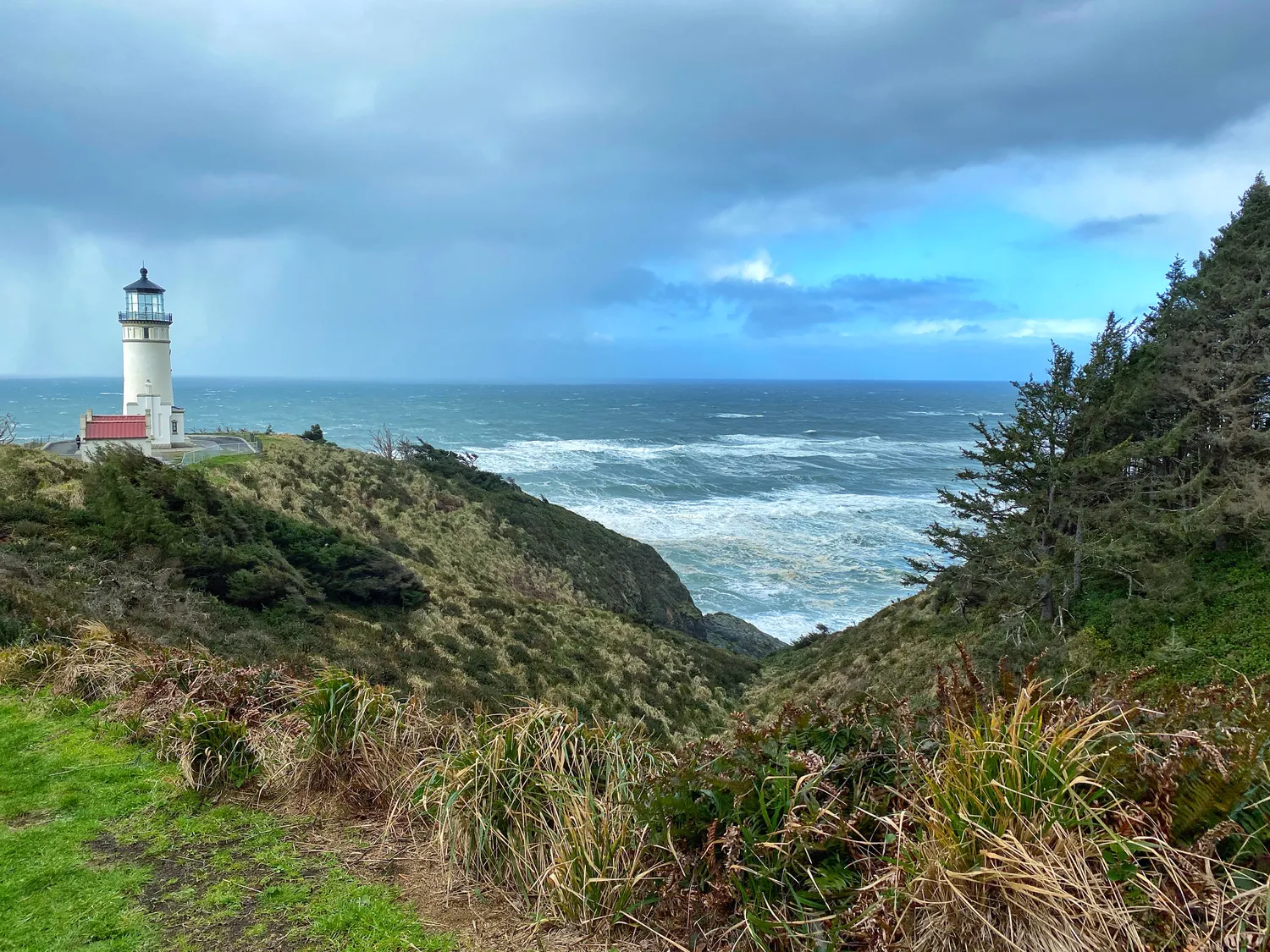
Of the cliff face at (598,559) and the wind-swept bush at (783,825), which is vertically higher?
the wind-swept bush at (783,825)

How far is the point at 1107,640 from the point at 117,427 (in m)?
34.4

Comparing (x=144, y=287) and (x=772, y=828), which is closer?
(x=772, y=828)

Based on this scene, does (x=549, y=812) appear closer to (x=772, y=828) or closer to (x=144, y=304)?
(x=772, y=828)

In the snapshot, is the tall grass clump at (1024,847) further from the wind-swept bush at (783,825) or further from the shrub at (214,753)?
the shrub at (214,753)

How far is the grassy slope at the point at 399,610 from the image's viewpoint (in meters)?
11.5

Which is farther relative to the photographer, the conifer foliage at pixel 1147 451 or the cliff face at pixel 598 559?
the cliff face at pixel 598 559

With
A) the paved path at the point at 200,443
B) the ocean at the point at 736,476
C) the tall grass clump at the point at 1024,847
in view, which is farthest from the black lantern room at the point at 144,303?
the tall grass clump at the point at 1024,847

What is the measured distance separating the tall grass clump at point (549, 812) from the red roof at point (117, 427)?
30234 millimetres

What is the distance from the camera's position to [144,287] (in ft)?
104

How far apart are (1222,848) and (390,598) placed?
19351 mm

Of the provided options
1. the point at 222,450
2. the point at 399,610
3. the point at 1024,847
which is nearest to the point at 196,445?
the point at 222,450

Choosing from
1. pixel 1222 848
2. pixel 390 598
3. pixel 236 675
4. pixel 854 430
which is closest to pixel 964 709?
pixel 1222 848

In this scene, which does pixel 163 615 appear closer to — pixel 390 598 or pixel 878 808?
pixel 390 598

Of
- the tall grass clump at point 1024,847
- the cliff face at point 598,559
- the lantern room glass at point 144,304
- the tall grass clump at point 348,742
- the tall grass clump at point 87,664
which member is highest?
the lantern room glass at point 144,304
